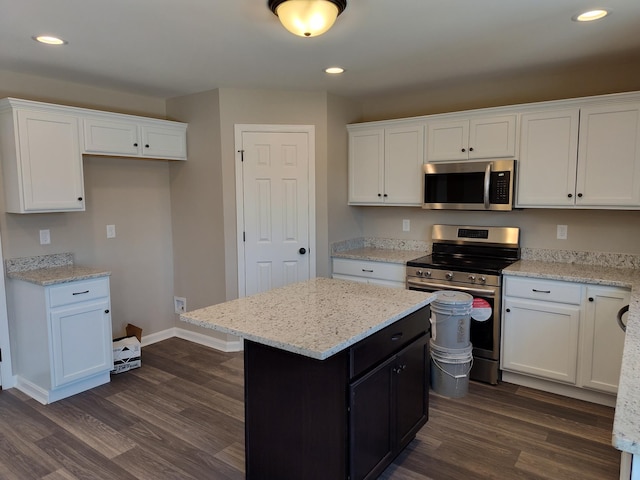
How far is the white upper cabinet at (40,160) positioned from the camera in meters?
3.06

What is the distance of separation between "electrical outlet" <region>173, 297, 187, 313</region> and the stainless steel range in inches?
90.2

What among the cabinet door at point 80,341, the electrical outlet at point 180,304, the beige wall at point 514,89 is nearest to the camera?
the cabinet door at point 80,341

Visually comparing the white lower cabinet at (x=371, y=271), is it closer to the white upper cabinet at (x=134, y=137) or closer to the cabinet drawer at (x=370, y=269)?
the cabinet drawer at (x=370, y=269)

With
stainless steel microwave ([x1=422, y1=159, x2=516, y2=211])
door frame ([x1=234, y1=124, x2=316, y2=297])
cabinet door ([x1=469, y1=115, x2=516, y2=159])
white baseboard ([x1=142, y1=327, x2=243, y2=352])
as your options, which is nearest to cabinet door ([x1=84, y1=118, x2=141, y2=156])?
door frame ([x1=234, y1=124, x2=316, y2=297])

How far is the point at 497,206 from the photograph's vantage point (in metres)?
3.52

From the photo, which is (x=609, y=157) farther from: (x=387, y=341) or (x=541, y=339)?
(x=387, y=341)

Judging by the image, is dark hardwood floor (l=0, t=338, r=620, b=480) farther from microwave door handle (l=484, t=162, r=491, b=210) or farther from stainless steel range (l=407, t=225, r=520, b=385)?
microwave door handle (l=484, t=162, r=491, b=210)

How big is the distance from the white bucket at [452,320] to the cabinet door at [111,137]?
9.34 ft

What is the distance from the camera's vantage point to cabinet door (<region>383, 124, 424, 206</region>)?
3.92 meters

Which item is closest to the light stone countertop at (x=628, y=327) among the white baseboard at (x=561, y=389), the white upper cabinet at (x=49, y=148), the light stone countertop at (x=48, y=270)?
the white baseboard at (x=561, y=389)

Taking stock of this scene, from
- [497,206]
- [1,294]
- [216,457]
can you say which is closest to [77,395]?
[1,294]

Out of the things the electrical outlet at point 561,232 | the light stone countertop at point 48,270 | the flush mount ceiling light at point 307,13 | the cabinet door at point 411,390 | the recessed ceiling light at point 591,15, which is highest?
the recessed ceiling light at point 591,15

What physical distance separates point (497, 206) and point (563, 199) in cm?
47

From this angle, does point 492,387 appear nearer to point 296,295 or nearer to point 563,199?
point 563,199
